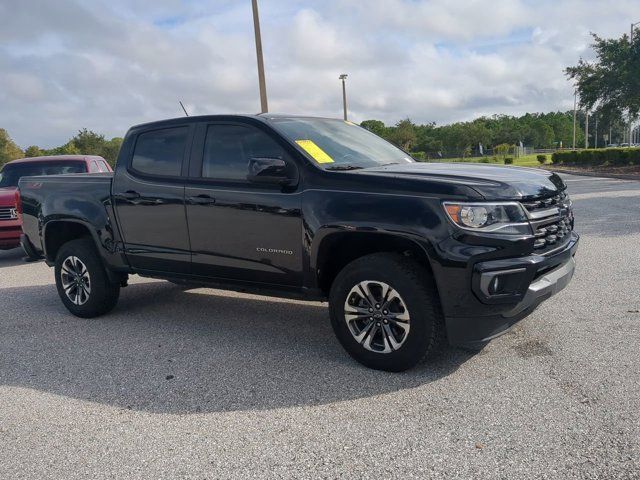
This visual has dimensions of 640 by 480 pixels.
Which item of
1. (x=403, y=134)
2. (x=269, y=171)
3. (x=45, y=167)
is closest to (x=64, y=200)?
(x=269, y=171)

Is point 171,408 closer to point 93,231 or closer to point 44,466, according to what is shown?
point 44,466

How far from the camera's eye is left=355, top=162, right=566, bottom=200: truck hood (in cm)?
374

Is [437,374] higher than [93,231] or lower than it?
lower

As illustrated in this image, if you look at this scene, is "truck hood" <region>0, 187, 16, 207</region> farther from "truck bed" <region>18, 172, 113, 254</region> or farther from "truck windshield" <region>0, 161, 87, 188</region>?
"truck bed" <region>18, 172, 113, 254</region>

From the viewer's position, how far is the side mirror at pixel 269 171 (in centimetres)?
425

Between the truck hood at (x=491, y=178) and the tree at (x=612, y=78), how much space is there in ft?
88.1

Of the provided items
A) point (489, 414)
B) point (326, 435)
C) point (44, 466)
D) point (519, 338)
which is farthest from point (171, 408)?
point (519, 338)

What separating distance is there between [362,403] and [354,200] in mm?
1362

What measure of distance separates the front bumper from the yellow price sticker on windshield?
5.04 ft

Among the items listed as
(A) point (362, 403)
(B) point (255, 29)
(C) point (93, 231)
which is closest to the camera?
(A) point (362, 403)

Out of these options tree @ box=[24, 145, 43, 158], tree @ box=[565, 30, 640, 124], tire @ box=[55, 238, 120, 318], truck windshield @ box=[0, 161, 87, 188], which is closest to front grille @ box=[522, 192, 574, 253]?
tire @ box=[55, 238, 120, 318]

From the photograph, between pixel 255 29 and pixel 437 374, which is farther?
pixel 255 29

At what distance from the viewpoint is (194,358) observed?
462 cm

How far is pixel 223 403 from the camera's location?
12.3 feet
